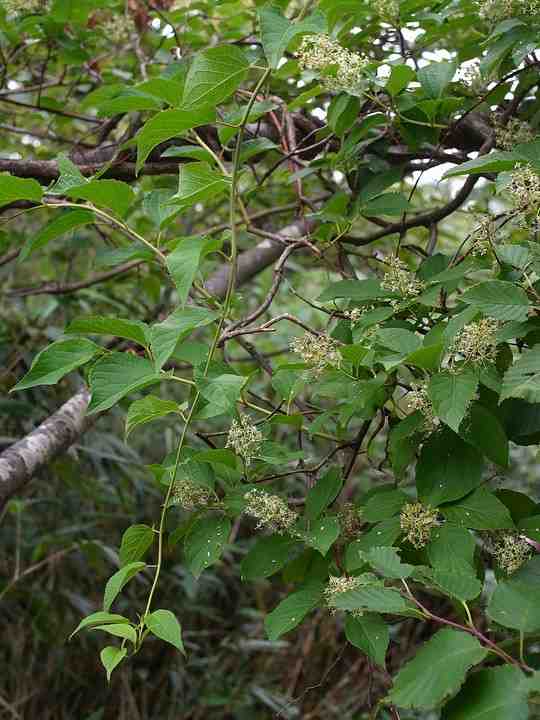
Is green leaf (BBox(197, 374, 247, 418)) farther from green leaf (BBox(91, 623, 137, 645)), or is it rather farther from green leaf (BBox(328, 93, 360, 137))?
green leaf (BBox(328, 93, 360, 137))

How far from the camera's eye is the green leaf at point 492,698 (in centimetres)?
50

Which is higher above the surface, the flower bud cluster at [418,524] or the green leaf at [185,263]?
the green leaf at [185,263]

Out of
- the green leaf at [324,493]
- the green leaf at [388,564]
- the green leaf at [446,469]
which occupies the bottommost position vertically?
the green leaf at [324,493]

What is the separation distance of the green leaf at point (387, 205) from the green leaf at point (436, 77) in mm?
115

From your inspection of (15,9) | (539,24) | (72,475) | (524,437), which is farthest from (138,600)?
(539,24)

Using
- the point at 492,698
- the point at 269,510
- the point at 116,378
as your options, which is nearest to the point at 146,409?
the point at 116,378

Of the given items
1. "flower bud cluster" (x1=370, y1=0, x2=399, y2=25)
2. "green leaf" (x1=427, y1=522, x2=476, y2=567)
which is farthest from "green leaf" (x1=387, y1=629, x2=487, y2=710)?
"flower bud cluster" (x1=370, y1=0, x2=399, y2=25)

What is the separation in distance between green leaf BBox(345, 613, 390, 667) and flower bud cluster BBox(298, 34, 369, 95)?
513 mm

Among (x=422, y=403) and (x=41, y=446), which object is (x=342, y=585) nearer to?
(x=422, y=403)

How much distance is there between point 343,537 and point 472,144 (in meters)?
0.58

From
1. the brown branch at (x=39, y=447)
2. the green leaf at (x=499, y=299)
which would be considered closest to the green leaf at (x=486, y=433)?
the green leaf at (x=499, y=299)

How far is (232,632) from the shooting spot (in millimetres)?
2596

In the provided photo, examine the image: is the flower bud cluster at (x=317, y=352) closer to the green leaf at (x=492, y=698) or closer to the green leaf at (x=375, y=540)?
the green leaf at (x=375, y=540)

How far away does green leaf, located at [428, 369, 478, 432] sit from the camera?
624 mm
